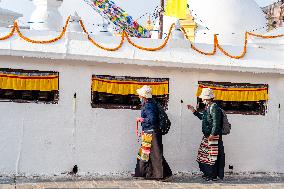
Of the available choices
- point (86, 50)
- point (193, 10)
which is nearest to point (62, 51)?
point (86, 50)

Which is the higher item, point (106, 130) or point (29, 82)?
point (29, 82)

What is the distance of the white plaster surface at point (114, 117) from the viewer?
27.2ft

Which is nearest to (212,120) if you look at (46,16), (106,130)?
(106,130)

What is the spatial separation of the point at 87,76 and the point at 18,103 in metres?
1.41

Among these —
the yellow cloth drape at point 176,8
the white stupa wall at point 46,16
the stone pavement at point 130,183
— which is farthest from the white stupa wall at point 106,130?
the yellow cloth drape at point 176,8

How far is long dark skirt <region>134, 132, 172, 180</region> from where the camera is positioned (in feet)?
26.9

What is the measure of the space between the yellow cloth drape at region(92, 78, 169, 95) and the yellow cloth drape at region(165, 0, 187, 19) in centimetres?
665

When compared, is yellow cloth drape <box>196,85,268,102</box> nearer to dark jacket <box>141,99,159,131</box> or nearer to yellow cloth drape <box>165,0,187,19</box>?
dark jacket <box>141,99,159,131</box>

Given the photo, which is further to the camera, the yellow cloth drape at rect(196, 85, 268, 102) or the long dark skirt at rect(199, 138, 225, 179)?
the yellow cloth drape at rect(196, 85, 268, 102)

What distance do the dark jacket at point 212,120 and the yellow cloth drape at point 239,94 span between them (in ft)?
2.23

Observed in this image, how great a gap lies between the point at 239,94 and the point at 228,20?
6.09 m

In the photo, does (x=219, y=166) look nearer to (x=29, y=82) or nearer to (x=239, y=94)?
(x=239, y=94)

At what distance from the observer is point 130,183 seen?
26.6ft

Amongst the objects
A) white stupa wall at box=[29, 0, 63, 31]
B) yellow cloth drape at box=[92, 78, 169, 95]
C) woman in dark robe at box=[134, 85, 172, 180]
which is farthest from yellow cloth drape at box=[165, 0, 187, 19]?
woman in dark robe at box=[134, 85, 172, 180]
